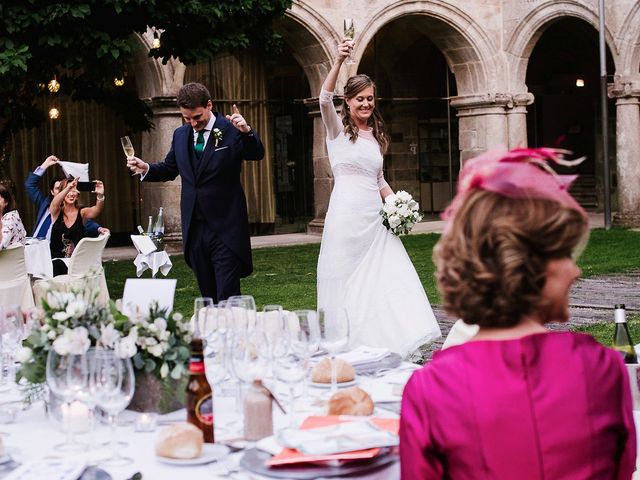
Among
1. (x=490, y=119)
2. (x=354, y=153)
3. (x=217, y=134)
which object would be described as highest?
(x=490, y=119)

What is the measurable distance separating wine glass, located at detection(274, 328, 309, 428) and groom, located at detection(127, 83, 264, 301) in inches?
144

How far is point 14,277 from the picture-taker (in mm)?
9297

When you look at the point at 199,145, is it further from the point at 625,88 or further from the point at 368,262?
the point at 625,88

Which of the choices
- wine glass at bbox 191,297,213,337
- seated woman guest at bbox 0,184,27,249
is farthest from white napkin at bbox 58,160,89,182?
wine glass at bbox 191,297,213,337

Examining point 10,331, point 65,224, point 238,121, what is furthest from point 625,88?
point 10,331

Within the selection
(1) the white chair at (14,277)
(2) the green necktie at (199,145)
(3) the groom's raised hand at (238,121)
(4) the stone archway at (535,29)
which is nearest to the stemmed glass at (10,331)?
(3) the groom's raised hand at (238,121)

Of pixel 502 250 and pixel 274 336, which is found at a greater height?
pixel 502 250

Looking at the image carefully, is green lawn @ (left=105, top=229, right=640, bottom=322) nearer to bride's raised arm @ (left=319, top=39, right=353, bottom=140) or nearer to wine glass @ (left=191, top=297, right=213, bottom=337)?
bride's raised arm @ (left=319, top=39, right=353, bottom=140)

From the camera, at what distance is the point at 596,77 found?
23859 millimetres

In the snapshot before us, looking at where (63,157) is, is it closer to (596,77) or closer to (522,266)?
(596,77)

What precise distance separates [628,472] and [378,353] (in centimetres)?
131

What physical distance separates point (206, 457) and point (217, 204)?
4.09 metres

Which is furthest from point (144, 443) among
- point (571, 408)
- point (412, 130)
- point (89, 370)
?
point (412, 130)

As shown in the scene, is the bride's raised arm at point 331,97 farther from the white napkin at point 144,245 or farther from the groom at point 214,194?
the white napkin at point 144,245
